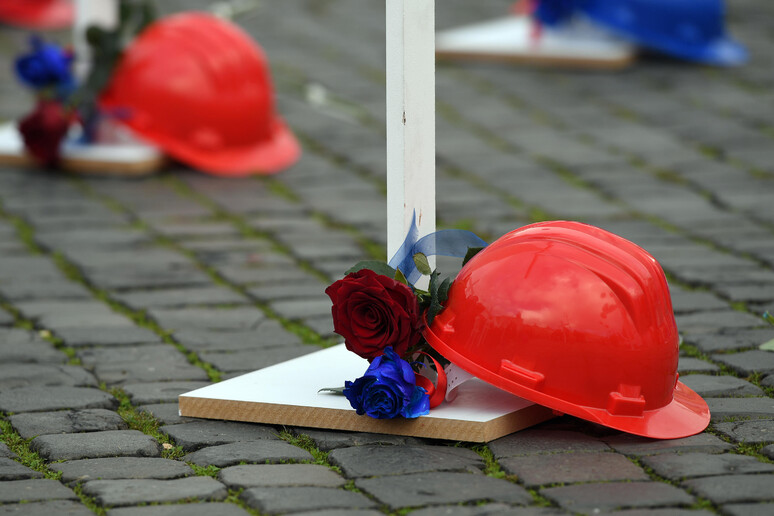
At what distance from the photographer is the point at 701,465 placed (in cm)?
327

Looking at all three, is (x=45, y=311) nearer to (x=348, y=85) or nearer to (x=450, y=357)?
(x=450, y=357)

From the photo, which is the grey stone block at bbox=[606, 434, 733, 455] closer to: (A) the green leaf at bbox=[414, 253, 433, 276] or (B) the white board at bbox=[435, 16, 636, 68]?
(A) the green leaf at bbox=[414, 253, 433, 276]

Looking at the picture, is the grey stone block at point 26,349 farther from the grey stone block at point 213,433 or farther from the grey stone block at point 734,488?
the grey stone block at point 734,488

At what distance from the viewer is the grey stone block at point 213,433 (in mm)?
3521

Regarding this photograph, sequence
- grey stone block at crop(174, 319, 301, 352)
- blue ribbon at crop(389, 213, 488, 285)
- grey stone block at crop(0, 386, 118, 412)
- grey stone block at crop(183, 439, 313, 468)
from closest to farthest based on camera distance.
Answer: grey stone block at crop(183, 439, 313, 468) → blue ribbon at crop(389, 213, 488, 285) → grey stone block at crop(0, 386, 118, 412) → grey stone block at crop(174, 319, 301, 352)

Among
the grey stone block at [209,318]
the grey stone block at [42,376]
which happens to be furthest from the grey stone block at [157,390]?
the grey stone block at [209,318]

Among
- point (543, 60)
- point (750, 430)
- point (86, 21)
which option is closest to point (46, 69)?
point (86, 21)

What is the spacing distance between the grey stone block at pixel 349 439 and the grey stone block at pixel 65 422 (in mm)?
589

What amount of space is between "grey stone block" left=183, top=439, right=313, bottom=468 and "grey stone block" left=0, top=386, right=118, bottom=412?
568 millimetres

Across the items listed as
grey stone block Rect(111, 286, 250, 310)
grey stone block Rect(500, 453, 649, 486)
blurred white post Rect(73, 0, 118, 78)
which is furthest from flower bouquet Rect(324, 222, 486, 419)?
blurred white post Rect(73, 0, 118, 78)

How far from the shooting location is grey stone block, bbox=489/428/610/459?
3.40 meters

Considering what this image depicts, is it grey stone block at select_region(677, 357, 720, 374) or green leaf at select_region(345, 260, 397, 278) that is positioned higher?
green leaf at select_region(345, 260, 397, 278)

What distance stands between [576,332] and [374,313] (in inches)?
22.5

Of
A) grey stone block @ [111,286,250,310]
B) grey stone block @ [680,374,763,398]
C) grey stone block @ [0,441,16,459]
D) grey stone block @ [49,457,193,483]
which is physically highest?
grey stone block @ [49,457,193,483]
